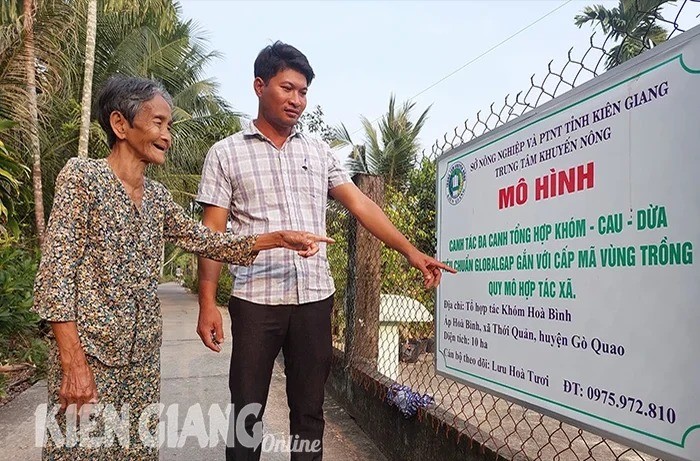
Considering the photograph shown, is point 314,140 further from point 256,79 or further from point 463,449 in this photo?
point 463,449

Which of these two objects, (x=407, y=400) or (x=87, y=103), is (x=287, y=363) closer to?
(x=407, y=400)

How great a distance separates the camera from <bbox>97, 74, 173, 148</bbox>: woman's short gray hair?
5.65 feet

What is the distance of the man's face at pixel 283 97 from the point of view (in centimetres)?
212

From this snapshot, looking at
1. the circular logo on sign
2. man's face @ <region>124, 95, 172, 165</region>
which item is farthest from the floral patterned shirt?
the circular logo on sign

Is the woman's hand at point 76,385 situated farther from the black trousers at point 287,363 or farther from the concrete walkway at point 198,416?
the concrete walkway at point 198,416

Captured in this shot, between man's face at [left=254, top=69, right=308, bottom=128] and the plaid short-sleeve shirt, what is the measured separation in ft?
0.32

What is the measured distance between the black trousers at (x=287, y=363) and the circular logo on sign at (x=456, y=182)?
636mm

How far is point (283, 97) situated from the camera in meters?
2.13

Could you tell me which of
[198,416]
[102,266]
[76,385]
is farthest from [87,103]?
[76,385]

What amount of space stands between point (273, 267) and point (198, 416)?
6.70ft

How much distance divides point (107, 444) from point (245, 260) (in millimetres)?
705

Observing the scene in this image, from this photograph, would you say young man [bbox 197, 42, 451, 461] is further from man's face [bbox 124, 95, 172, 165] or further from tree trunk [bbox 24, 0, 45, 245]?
tree trunk [bbox 24, 0, 45, 245]

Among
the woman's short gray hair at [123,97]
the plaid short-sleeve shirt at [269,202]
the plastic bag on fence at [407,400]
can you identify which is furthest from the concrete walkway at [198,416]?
the woman's short gray hair at [123,97]

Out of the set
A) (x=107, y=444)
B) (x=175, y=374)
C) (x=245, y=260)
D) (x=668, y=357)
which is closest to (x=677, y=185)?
(x=668, y=357)
